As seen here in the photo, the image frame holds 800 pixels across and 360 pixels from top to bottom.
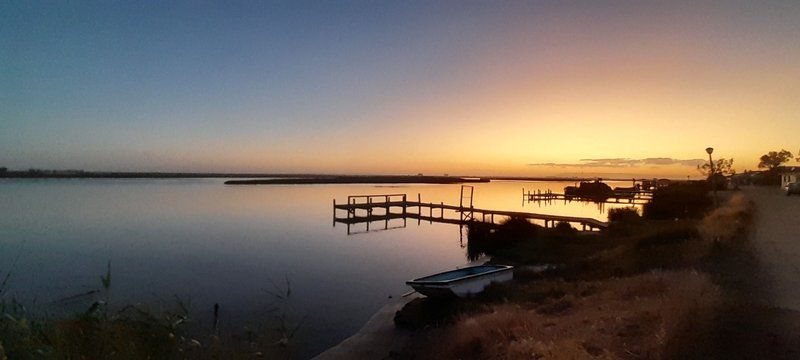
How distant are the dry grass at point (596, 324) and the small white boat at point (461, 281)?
7.67 ft

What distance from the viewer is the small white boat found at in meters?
13.3

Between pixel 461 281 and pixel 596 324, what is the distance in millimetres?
6163

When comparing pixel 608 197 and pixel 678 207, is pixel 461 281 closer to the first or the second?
pixel 678 207

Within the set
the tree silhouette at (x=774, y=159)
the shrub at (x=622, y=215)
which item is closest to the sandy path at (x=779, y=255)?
the shrub at (x=622, y=215)

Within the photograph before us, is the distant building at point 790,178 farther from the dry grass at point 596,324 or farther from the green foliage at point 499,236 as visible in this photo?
the dry grass at point 596,324

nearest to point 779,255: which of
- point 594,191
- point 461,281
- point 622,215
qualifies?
point 461,281

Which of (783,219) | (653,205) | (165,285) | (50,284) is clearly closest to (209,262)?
(165,285)

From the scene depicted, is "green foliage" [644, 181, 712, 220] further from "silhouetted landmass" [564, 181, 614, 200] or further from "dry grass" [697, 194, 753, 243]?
"silhouetted landmass" [564, 181, 614, 200]

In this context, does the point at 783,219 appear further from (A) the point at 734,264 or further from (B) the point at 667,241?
(A) the point at 734,264

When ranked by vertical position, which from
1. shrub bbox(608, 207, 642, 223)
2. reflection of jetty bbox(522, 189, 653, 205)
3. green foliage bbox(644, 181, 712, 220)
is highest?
green foliage bbox(644, 181, 712, 220)

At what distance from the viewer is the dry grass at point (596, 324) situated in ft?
20.7

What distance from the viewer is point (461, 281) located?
13539 mm

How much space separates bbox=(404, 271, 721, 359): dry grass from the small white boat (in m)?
2.34

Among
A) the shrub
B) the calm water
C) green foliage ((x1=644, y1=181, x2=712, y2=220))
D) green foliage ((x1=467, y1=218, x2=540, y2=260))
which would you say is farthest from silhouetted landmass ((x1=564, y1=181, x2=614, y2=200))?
green foliage ((x1=467, y1=218, x2=540, y2=260))
